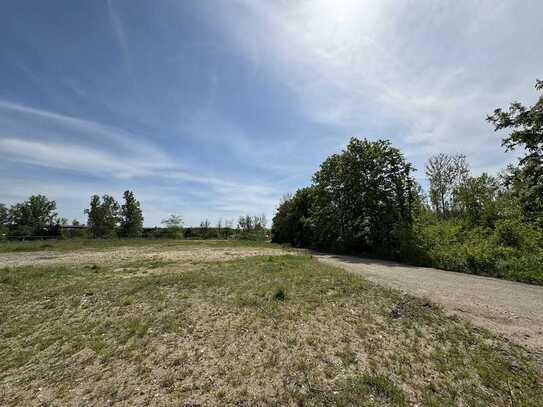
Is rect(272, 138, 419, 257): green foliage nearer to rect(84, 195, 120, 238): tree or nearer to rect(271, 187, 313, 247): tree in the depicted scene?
rect(271, 187, 313, 247): tree

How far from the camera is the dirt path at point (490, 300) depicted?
457 cm

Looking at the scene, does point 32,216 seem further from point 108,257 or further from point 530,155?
point 530,155

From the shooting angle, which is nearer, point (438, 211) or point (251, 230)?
point (438, 211)

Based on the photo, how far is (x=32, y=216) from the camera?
153ft

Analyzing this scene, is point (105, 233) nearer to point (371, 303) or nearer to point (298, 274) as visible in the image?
point (298, 274)

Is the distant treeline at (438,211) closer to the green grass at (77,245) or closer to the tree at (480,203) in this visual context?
the tree at (480,203)

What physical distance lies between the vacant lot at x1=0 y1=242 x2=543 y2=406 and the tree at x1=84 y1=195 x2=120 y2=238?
142 feet

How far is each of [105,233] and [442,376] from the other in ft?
170

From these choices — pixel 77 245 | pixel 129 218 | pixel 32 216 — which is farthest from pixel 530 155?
pixel 32 216

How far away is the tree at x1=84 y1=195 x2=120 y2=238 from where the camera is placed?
4306 centimetres

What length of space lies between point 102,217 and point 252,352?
49.6 metres

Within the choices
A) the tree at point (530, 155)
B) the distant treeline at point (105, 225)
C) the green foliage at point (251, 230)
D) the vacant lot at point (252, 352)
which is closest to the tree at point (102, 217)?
the distant treeline at point (105, 225)

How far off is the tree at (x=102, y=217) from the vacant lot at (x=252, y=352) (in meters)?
43.4

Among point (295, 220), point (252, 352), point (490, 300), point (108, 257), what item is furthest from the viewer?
point (295, 220)
